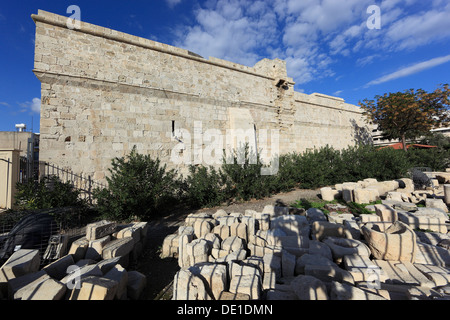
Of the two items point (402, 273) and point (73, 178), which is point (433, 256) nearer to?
point (402, 273)

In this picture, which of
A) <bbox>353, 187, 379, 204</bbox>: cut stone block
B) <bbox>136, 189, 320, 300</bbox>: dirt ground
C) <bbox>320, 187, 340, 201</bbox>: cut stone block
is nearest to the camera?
<bbox>136, 189, 320, 300</bbox>: dirt ground

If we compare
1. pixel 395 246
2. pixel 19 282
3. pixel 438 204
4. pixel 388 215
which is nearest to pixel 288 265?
pixel 395 246

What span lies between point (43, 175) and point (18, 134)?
1360 centimetres

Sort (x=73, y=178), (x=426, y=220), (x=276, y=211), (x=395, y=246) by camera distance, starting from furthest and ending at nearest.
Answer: (x=73, y=178)
(x=276, y=211)
(x=426, y=220)
(x=395, y=246)

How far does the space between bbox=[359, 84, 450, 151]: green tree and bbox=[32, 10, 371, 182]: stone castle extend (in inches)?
332

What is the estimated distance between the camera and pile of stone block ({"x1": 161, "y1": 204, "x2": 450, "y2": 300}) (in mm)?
2045

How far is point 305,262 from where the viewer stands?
258 centimetres

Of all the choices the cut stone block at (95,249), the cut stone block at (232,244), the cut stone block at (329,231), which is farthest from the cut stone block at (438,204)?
the cut stone block at (95,249)

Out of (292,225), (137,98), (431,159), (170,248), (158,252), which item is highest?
(137,98)

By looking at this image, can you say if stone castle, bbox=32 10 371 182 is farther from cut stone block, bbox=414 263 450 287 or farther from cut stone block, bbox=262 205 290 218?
cut stone block, bbox=414 263 450 287

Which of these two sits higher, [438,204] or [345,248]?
[438,204]

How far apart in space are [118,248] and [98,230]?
1.92 ft

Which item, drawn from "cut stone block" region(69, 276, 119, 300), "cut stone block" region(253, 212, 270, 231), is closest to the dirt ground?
"cut stone block" region(69, 276, 119, 300)

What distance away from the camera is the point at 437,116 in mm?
13281
